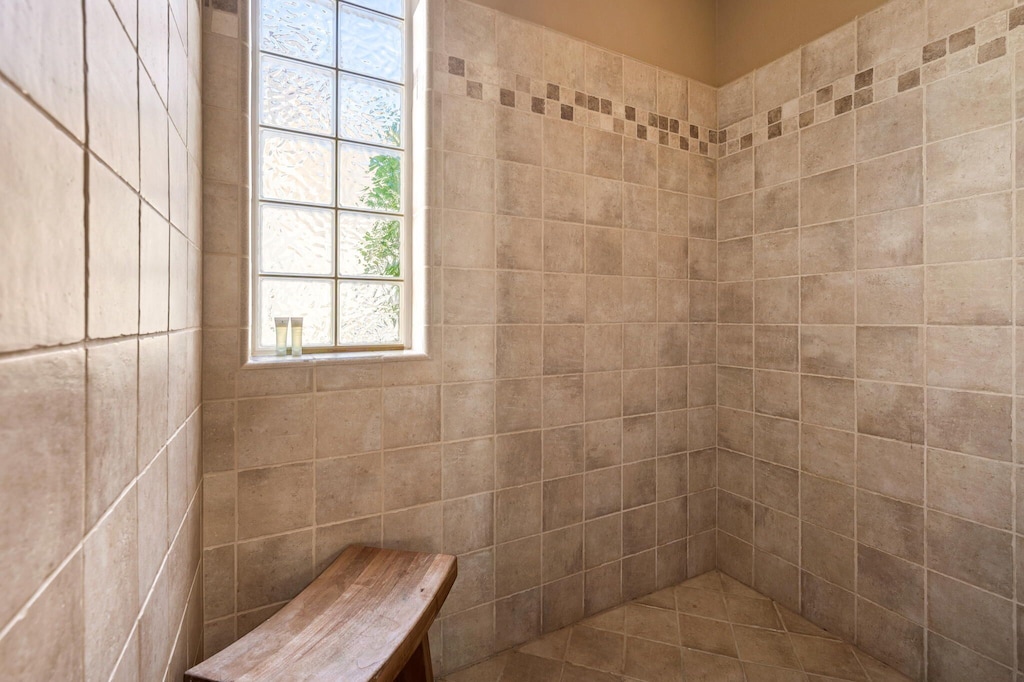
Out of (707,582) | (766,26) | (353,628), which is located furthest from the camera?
(707,582)

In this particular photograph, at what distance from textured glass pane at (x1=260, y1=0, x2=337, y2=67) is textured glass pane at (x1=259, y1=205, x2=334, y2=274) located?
504mm

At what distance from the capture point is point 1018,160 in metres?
1.35

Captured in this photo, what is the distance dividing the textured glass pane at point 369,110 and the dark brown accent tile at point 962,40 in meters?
1.86

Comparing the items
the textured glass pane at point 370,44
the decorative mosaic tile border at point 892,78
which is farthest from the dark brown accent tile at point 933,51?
the textured glass pane at point 370,44

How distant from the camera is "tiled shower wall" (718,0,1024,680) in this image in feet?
4.59

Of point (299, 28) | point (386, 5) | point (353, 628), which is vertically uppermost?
point (386, 5)

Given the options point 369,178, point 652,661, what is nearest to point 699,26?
point 369,178

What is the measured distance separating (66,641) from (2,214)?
36 centimetres

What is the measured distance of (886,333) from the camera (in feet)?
5.36

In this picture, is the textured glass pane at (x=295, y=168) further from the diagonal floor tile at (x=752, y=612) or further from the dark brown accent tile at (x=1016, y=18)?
the diagonal floor tile at (x=752, y=612)

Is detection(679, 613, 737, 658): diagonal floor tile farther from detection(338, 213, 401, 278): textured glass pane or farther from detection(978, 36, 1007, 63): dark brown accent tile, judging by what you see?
detection(978, 36, 1007, 63): dark brown accent tile

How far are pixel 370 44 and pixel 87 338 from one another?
1.56 metres

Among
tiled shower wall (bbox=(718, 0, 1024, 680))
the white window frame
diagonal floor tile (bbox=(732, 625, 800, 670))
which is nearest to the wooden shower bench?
the white window frame

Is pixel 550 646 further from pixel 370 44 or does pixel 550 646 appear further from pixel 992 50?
pixel 992 50
